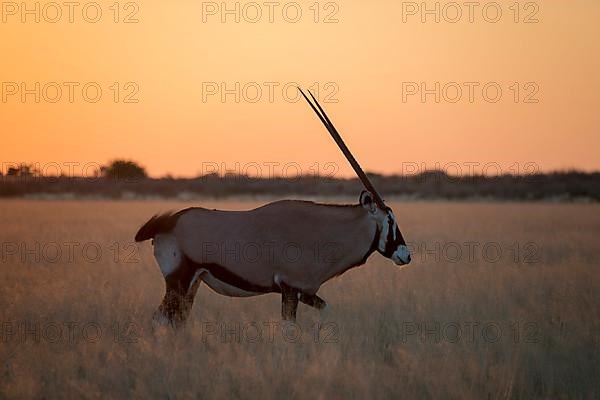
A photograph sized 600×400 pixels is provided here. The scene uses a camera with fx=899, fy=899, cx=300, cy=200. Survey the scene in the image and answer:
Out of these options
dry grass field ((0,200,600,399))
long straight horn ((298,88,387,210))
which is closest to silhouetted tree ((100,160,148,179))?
dry grass field ((0,200,600,399))

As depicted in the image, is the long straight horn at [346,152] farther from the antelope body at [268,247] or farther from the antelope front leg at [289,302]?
the antelope front leg at [289,302]

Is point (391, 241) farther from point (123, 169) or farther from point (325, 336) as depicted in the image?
point (123, 169)

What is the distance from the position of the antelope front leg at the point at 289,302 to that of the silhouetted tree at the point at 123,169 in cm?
6742

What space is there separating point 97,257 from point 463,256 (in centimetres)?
686

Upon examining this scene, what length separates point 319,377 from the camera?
266 inches

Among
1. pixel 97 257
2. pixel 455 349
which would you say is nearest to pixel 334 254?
pixel 455 349

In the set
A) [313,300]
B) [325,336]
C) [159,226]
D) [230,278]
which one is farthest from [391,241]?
[159,226]

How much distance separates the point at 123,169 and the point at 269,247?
68519 millimetres

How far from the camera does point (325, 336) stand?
844cm

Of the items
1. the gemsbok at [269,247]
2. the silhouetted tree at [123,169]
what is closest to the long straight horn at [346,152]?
the gemsbok at [269,247]

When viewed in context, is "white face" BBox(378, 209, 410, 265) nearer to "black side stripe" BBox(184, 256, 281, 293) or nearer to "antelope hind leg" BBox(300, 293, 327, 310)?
"antelope hind leg" BBox(300, 293, 327, 310)

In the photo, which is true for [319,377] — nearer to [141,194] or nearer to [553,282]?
[553,282]

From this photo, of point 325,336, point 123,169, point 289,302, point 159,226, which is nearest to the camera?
point 325,336

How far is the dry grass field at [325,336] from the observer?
22.3 ft
